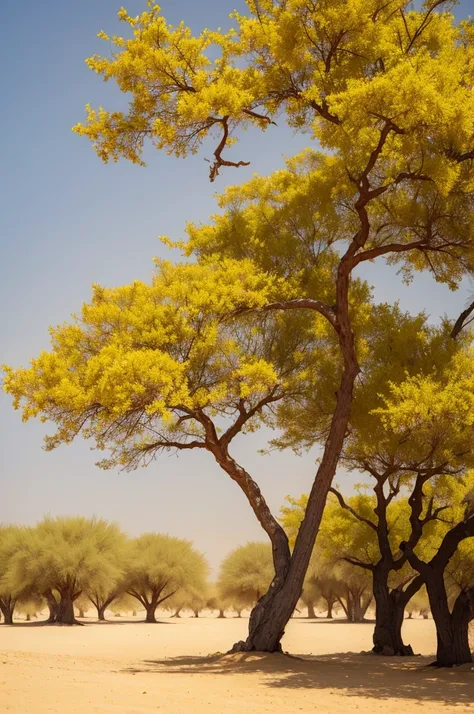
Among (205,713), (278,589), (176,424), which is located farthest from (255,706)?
(176,424)

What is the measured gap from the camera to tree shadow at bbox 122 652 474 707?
10242mm

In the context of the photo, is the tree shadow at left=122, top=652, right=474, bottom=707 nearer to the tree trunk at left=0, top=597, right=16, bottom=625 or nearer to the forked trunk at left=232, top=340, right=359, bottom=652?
the forked trunk at left=232, top=340, right=359, bottom=652

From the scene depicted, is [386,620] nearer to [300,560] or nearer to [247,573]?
[300,560]

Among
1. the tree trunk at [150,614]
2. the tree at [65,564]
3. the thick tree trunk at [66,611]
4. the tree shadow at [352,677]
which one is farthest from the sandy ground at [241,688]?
the tree trunk at [150,614]

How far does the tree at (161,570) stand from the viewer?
5122 cm

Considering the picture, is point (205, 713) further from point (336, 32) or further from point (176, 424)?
point (336, 32)

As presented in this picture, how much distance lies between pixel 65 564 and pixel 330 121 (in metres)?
33.9

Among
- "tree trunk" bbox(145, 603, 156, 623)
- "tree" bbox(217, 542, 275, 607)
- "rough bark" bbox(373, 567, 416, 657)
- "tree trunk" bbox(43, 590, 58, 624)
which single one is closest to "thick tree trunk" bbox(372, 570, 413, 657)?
"rough bark" bbox(373, 567, 416, 657)

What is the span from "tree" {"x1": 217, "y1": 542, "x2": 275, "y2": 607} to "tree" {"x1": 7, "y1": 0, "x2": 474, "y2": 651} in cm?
4710

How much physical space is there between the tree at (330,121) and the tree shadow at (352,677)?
92 centimetres

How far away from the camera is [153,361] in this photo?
13.1 metres

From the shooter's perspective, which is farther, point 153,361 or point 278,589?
point 278,589

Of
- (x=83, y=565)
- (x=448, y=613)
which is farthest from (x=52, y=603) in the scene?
(x=448, y=613)

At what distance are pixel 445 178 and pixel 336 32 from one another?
3536mm
